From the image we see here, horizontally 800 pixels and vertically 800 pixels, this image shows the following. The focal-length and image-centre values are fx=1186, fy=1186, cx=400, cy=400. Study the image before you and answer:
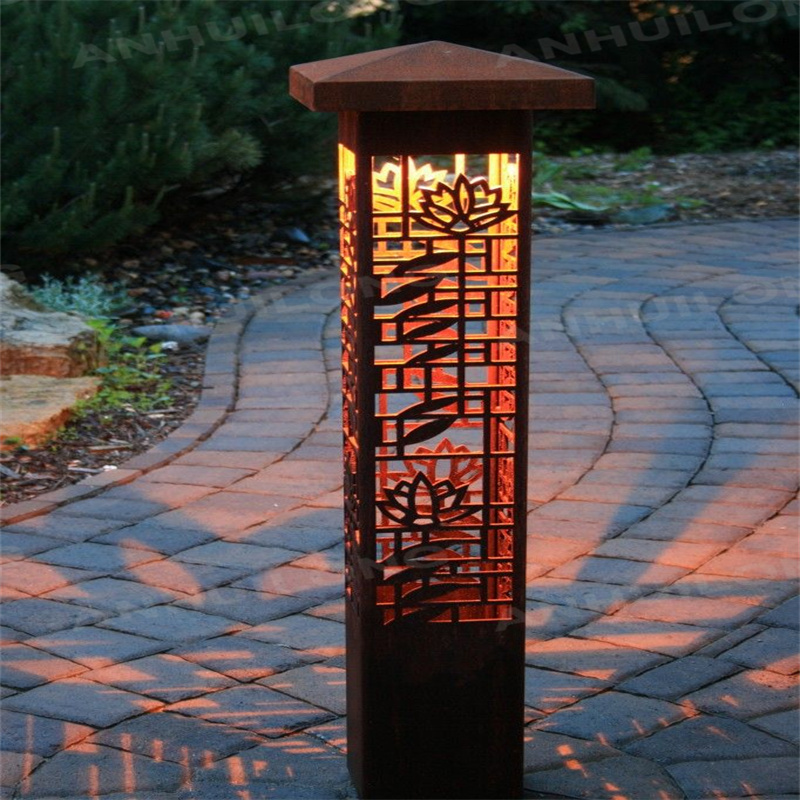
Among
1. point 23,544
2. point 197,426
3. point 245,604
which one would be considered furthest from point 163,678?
point 197,426

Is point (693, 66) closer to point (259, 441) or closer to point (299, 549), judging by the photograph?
point (259, 441)

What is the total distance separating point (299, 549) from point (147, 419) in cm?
153

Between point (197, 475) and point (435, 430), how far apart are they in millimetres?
2175

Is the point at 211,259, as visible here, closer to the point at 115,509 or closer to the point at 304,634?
the point at 115,509

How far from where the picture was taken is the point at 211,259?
25.2 feet

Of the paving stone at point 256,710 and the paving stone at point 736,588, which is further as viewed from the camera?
the paving stone at point 736,588

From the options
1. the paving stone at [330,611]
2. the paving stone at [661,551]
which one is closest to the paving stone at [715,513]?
the paving stone at [661,551]

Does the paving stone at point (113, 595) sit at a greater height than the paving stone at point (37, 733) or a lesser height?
greater

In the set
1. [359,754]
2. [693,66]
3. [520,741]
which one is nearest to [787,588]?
[520,741]

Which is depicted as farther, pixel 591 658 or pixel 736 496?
pixel 736 496

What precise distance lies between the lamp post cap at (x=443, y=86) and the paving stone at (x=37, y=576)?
6.09ft

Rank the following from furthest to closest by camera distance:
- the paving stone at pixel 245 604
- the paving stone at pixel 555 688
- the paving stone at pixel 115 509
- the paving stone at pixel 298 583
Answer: the paving stone at pixel 115 509 < the paving stone at pixel 298 583 < the paving stone at pixel 245 604 < the paving stone at pixel 555 688

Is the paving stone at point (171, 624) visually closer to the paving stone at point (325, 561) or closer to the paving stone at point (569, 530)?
the paving stone at point (325, 561)

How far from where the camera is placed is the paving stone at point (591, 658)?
2.86 meters
